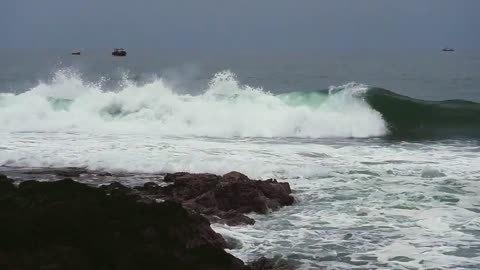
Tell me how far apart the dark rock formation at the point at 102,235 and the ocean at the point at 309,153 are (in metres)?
1.16

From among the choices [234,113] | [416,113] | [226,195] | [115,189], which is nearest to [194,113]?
[234,113]

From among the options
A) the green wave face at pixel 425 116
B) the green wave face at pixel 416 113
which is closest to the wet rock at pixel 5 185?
the green wave face at pixel 416 113

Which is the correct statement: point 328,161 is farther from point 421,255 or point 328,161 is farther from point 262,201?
point 421,255

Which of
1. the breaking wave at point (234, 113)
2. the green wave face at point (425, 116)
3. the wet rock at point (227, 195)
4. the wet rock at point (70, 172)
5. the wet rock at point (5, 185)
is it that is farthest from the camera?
the green wave face at point (425, 116)

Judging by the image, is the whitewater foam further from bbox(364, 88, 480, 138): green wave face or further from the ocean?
bbox(364, 88, 480, 138): green wave face

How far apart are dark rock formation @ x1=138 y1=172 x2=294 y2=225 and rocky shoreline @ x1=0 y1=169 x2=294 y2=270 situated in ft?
0.06

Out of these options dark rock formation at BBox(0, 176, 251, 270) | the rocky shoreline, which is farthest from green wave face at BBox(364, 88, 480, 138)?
dark rock formation at BBox(0, 176, 251, 270)

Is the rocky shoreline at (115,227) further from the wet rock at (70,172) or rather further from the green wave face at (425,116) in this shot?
the green wave face at (425,116)

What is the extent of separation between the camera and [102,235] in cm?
755

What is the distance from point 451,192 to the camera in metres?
12.3

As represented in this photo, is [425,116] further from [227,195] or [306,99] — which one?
[227,195]

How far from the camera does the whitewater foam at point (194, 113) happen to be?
76.2 ft

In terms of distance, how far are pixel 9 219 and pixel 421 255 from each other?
5352mm

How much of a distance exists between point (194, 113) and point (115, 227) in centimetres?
1747
